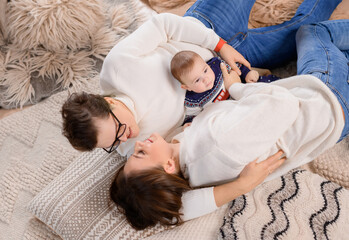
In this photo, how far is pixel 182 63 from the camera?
3.49 feet

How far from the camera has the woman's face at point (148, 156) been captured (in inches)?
37.5

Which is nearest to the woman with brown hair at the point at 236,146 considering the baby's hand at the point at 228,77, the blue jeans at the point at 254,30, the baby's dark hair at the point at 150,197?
the baby's dark hair at the point at 150,197

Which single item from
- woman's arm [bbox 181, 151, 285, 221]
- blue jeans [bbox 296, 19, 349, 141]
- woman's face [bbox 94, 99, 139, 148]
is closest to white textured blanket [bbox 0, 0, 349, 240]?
woman's arm [bbox 181, 151, 285, 221]

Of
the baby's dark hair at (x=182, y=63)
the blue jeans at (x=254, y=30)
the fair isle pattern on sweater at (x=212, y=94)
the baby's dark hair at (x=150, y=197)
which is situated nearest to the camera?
the baby's dark hair at (x=150, y=197)

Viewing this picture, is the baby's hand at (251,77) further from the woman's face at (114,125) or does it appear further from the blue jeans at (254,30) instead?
the woman's face at (114,125)

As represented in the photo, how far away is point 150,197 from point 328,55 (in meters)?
0.78

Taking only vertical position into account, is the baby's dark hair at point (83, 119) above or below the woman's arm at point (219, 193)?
above

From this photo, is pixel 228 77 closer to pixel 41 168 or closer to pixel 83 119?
pixel 83 119

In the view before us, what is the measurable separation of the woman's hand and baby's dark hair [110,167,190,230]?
51 centimetres

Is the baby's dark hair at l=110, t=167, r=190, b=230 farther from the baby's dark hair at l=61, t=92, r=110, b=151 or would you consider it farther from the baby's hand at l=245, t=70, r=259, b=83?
the baby's hand at l=245, t=70, r=259, b=83

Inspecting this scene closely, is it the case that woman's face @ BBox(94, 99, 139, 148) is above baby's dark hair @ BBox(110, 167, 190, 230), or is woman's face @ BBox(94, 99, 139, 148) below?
above

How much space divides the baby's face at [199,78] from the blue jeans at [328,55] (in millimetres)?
333

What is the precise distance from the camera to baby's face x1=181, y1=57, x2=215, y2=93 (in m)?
1.06

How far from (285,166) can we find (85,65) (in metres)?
1.03
